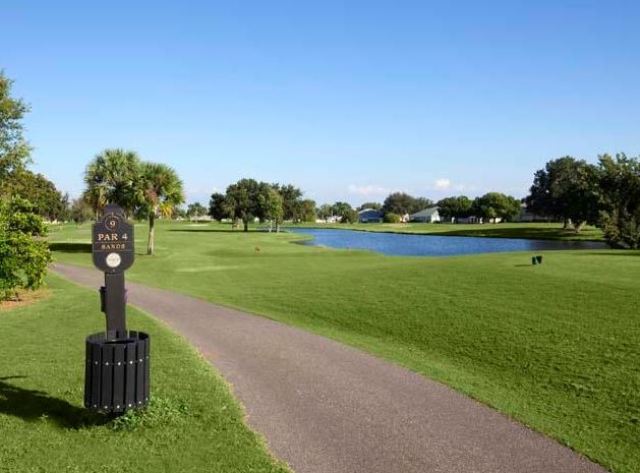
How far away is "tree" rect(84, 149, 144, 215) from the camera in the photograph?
43.2m

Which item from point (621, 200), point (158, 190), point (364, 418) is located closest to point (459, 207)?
point (621, 200)

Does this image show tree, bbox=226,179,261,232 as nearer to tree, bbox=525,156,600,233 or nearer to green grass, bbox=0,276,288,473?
tree, bbox=525,156,600,233

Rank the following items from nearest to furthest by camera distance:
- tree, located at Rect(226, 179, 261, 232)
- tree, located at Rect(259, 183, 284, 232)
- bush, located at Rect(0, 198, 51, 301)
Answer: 1. bush, located at Rect(0, 198, 51, 301)
2. tree, located at Rect(259, 183, 284, 232)
3. tree, located at Rect(226, 179, 261, 232)

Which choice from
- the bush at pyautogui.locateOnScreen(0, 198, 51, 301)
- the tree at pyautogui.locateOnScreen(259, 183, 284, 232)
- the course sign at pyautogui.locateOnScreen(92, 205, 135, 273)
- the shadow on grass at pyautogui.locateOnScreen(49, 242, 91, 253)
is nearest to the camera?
the course sign at pyautogui.locateOnScreen(92, 205, 135, 273)

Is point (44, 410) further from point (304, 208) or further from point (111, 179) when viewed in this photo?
point (304, 208)

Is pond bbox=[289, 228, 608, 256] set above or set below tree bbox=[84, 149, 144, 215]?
below

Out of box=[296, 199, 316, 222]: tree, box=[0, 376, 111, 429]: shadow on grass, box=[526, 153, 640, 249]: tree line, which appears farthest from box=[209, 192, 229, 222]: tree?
box=[0, 376, 111, 429]: shadow on grass

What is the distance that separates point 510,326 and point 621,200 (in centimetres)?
4826

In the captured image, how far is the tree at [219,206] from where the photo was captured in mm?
116375

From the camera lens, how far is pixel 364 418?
8211 millimetres

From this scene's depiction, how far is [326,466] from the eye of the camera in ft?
21.7

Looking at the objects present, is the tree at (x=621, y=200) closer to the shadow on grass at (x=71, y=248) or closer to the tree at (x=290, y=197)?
the shadow on grass at (x=71, y=248)

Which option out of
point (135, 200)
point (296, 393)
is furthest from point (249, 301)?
point (135, 200)

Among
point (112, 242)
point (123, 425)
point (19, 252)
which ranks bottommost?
point (123, 425)
